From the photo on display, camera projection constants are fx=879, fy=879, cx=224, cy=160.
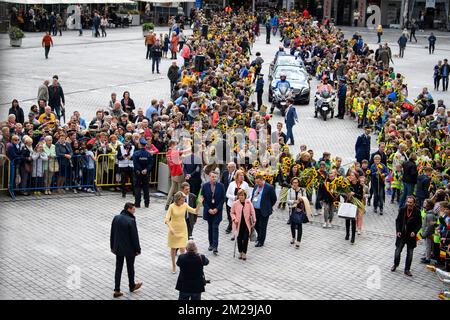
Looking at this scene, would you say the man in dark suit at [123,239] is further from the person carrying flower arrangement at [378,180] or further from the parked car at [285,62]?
the parked car at [285,62]

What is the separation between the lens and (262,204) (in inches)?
642

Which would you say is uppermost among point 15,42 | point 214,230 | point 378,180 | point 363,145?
point 15,42

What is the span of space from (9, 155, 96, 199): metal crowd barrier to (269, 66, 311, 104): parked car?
13.7 m

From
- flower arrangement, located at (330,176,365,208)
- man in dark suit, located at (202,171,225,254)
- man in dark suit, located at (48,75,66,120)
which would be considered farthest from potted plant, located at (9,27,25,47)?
man in dark suit, located at (202,171,225,254)

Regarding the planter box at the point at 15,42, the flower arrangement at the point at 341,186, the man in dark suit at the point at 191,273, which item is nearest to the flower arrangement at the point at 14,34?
the planter box at the point at 15,42

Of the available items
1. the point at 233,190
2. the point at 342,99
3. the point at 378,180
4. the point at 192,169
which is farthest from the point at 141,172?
the point at 342,99

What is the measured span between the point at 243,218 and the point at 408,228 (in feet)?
9.38

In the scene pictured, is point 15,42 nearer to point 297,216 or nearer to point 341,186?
point 341,186

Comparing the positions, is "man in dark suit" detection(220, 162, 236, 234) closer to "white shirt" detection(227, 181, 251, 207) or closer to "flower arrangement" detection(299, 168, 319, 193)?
"white shirt" detection(227, 181, 251, 207)

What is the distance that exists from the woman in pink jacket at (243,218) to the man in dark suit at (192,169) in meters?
2.95

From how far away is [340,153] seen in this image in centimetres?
2489
